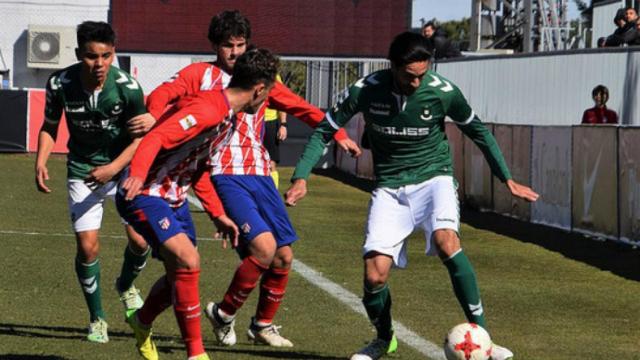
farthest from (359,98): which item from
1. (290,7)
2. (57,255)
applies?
(290,7)

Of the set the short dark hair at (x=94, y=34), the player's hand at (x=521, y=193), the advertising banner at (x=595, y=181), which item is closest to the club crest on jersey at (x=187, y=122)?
the short dark hair at (x=94, y=34)

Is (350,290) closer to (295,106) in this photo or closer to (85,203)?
(85,203)

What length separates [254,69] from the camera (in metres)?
7.29

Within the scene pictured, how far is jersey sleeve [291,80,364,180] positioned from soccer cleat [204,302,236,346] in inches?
40.9

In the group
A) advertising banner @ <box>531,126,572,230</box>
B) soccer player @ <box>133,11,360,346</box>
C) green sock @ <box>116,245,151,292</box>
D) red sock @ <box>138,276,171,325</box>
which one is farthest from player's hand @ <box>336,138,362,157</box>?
advertising banner @ <box>531,126,572,230</box>

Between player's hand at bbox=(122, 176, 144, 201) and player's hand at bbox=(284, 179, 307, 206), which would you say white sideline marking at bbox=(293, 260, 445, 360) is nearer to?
player's hand at bbox=(284, 179, 307, 206)

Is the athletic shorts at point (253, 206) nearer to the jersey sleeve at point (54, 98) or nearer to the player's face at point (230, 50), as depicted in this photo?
the player's face at point (230, 50)

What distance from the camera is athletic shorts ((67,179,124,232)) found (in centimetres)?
912

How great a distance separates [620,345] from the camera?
31.2 feet

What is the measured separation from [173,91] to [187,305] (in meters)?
1.58

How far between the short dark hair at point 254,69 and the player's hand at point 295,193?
2.73 feet

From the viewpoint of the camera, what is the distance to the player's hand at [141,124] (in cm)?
825

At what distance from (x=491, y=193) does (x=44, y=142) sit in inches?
482

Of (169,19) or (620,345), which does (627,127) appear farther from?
(169,19)
